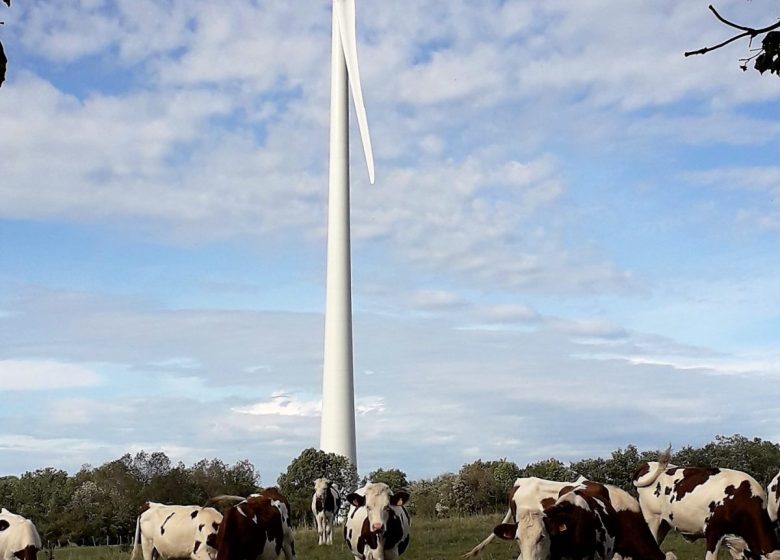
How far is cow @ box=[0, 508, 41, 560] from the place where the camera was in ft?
62.0

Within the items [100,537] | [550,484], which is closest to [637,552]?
[550,484]

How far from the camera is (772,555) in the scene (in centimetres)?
1750

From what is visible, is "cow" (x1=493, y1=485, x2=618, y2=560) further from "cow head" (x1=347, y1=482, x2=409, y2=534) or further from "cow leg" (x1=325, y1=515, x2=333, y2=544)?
"cow leg" (x1=325, y1=515, x2=333, y2=544)

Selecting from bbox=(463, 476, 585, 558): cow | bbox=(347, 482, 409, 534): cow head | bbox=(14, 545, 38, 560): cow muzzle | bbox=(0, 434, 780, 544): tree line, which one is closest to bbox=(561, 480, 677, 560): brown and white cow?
bbox=(463, 476, 585, 558): cow

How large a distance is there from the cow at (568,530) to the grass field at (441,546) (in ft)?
26.5

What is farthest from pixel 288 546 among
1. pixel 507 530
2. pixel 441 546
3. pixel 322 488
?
pixel 322 488

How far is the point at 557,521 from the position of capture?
1357cm

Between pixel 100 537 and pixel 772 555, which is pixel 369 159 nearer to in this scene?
pixel 100 537

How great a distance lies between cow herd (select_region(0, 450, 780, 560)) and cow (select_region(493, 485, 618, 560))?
0.06ft

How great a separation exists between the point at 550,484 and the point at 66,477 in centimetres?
4806

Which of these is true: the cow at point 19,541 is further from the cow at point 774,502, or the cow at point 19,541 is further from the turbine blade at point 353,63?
the turbine blade at point 353,63

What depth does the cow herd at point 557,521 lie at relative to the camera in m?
14.3

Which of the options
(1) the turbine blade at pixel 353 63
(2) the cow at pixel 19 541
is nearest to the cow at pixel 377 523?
(2) the cow at pixel 19 541

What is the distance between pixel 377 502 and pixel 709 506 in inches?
268
